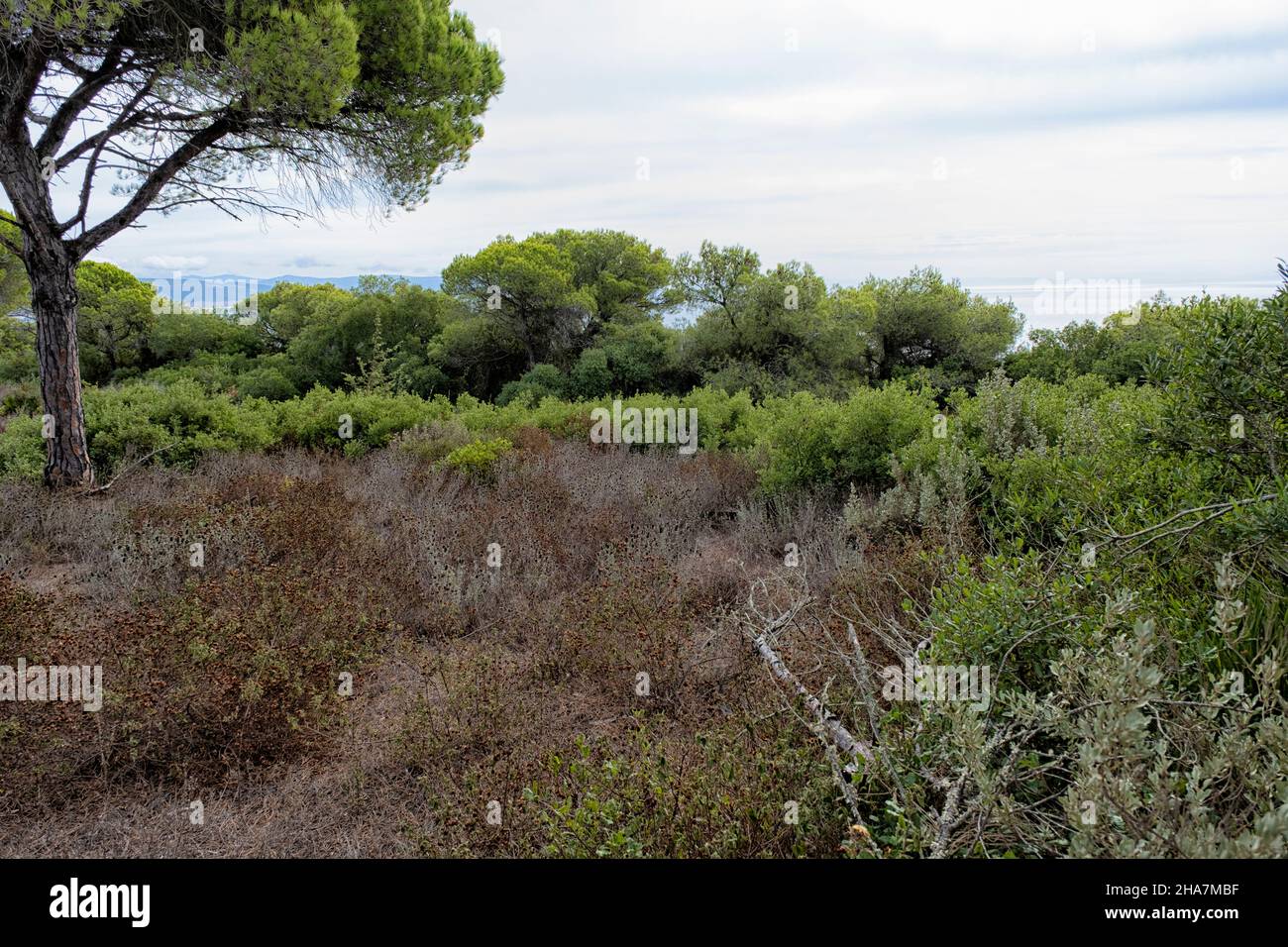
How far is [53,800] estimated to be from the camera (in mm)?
3096

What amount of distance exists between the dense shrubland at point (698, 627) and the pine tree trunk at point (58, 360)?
0.37m

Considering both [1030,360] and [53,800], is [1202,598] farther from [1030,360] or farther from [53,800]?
[1030,360]

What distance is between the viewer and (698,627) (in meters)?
4.61

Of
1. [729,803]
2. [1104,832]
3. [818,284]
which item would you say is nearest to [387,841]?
[729,803]

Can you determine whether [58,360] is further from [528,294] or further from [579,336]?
[579,336]

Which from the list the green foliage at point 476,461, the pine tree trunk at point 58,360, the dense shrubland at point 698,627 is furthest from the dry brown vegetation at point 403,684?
the green foliage at point 476,461

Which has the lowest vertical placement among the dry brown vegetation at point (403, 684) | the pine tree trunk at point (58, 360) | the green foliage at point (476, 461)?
the dry brown vegetation at point (403, 684)

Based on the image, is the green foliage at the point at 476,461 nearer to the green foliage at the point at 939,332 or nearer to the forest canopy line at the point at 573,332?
the forest canopy line at the point at 573,332

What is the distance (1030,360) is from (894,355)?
3.75 metres

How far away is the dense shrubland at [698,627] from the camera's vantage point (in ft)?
6.94

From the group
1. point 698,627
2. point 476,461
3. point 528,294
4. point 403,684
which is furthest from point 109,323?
point 698,627

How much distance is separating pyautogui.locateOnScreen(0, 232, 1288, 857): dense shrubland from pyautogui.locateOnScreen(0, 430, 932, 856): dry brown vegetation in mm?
20

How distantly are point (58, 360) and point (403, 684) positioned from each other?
640 centimetres

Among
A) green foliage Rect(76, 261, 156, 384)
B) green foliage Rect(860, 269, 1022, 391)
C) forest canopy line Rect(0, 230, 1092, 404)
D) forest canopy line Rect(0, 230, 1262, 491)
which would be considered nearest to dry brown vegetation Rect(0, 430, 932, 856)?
forest canopy line Rect(0, 230, 1262, 491)
